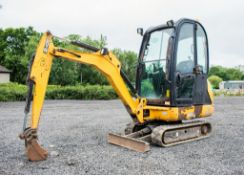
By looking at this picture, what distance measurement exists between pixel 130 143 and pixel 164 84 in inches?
58.2

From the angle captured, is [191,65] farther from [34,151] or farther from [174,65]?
[34,151]

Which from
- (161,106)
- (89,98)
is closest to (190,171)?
(161,106)

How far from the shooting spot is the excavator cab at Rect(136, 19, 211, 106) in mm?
6211

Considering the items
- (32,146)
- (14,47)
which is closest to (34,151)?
(32,146)

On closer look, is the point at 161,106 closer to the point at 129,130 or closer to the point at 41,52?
the point at 129,130

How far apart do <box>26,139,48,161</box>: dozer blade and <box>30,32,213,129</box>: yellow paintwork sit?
0.28 m

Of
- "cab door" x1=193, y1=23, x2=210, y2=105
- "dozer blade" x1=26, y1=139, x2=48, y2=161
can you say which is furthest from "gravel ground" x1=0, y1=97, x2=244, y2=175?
"cab door" x1=193, y1=23, x2=210, y2=105

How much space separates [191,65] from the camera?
664 centimetres

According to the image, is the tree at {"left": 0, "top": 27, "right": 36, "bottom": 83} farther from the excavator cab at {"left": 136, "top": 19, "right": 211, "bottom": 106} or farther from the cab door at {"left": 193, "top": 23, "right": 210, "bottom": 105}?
the cab door at {"left": 193, "top": 23, "right": 210, "bottom": 105}

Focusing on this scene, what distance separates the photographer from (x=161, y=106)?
20.8 feet

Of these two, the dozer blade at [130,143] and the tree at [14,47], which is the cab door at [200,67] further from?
the tree at [14,47]

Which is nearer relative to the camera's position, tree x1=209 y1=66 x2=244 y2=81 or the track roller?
the track roller

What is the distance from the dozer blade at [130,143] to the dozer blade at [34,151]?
1764 millimetres

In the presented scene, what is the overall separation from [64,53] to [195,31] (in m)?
3.24
